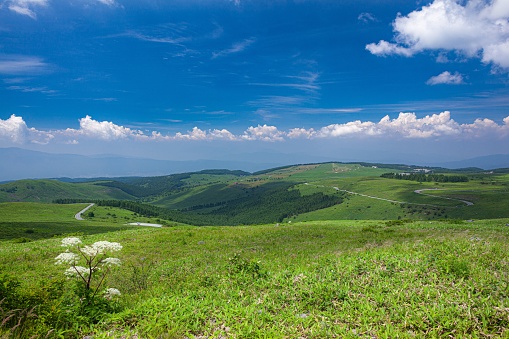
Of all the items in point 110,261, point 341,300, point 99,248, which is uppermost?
point 99,248

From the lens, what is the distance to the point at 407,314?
7965 mm

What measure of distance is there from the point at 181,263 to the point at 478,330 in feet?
52.1

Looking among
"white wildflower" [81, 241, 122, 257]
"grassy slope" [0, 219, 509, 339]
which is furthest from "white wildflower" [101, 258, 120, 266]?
"grassy slope" [0, 219, 509, 339]

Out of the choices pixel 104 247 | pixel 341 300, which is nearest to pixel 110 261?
pixel 104 247

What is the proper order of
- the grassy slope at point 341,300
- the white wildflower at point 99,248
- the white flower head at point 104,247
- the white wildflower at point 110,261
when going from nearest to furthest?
the grassy slope at point 341,300 → the white wildflower at point 99,248 → the white flower head at point 104,247 → the white wildflower at point 110,261

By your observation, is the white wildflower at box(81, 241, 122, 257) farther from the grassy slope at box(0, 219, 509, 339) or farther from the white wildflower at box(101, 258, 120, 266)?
the grassy slope at box(0, 219, 509, 339)

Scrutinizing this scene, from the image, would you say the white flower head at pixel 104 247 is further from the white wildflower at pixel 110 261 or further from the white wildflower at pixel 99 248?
the white wildflower at pixel 110 261

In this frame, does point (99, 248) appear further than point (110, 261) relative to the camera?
No

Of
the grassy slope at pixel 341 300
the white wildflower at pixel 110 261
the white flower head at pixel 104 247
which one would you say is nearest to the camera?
the grassy slope at pixel 341 300

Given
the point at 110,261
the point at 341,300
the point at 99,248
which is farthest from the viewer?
the point at 110,261

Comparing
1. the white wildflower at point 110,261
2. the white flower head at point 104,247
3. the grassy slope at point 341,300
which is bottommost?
the grassy slope at point 341,300

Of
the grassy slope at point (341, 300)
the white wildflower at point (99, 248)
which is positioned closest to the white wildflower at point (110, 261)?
the white wildflower at point (99, 248)

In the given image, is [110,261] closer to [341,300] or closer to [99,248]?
[99,248]

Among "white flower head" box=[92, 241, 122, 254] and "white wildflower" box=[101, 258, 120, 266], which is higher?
"white flower head" box=[92, 241, 122, 254]
